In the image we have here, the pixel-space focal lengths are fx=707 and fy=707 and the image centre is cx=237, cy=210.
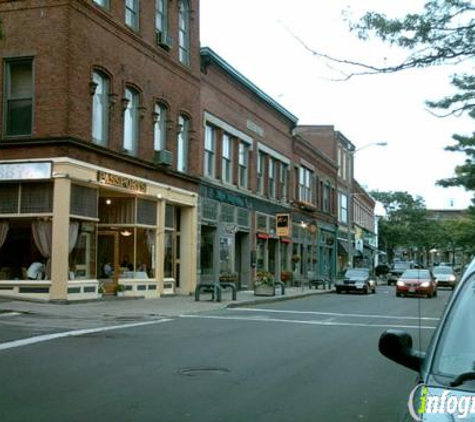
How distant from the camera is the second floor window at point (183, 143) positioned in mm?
28672

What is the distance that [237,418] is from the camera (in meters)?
7.17

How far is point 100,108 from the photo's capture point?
75.0 ft

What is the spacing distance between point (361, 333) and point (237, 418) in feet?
29.4

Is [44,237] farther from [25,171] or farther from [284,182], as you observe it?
[284,182]

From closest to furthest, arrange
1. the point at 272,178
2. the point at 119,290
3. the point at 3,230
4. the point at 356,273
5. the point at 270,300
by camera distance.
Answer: the point at 3,230 < the point at 119,290 < the point at 270,300 < the point at 356,273 < the point at 272,178

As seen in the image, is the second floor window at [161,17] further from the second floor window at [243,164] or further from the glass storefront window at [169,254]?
the second floor window at [243,164]

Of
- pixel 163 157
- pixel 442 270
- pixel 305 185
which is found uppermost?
pixel 305 185

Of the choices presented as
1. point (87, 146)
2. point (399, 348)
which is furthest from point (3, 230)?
point (399, 348)

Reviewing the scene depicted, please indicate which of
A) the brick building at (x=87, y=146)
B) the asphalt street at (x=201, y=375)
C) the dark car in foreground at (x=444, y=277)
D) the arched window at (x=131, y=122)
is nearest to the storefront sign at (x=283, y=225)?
the brick building at (x=87, y=146)

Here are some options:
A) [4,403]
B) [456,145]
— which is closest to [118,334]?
[4,403]

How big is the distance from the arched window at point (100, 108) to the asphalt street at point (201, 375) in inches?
318

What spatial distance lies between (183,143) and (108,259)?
6.59 m

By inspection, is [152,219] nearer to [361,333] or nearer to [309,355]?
[361,333]

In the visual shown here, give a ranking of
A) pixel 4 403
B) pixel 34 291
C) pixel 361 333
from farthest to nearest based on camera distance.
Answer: pixel 34 291 < pixel 361 333 < pixel 4 403
